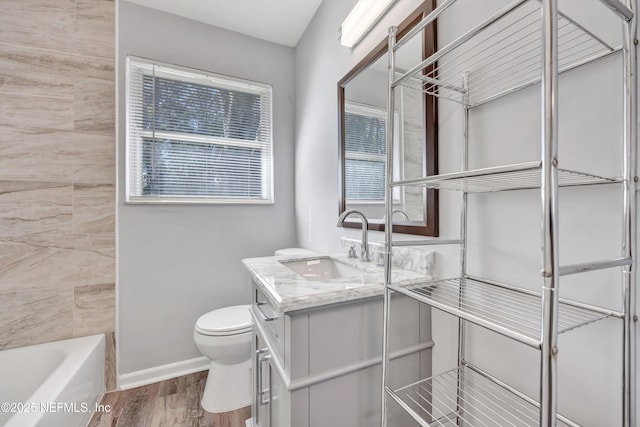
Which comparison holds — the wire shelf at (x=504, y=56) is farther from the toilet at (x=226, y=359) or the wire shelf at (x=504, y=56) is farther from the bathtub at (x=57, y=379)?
the bathtub at (x=57, y=379)

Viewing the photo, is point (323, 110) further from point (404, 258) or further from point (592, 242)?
point (592, 242)

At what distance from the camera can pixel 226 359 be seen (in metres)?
1.60

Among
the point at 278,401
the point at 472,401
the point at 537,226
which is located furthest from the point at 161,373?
the point at 537,226

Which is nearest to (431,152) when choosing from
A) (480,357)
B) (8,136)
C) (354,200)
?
(354,200)

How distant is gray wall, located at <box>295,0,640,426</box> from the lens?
0.61 meters

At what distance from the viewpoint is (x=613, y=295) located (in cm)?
60

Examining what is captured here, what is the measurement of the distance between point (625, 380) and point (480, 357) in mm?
361

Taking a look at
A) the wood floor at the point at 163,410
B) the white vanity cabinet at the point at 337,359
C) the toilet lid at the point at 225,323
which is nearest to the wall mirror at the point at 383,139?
the white vanity cabinet at the point at 337,359

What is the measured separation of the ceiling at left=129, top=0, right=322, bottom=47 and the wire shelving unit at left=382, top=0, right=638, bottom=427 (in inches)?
49.3

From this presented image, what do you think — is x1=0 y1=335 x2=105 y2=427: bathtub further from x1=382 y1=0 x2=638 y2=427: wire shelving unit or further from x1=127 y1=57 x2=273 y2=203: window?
x1=382 y1=0 x2=638 y2=427: wire shelving unit

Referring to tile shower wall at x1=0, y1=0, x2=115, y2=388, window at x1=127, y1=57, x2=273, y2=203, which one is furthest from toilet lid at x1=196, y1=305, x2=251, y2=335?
window at x1=127, y1=57, x2=273, y2=203

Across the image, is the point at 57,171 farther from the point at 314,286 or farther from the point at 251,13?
the point at 314,286

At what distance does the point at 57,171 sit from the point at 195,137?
836mm

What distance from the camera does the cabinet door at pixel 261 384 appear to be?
1.07 m
